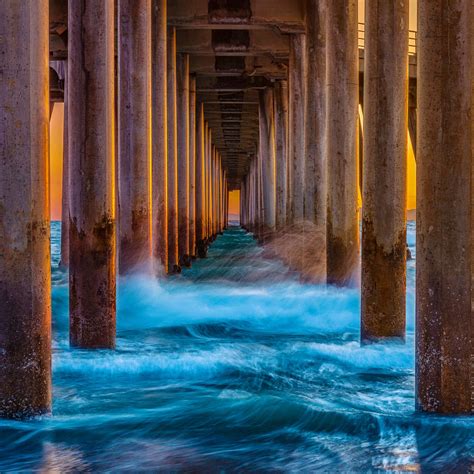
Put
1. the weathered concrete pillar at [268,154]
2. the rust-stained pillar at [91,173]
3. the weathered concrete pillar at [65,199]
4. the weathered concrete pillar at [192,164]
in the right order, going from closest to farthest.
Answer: the rust-stained pillar at [91,173] → the weathered concrete pillar at [65,199] → the weathered concrete pillar at [192,164] → the weathered concrete pillar at [268,154]

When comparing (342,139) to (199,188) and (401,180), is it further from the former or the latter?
(199,188)

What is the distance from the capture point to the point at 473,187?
181 inches

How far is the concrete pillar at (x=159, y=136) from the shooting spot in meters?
13.7

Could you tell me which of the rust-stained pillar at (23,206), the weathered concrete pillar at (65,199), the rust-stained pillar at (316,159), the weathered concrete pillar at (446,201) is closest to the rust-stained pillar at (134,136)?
the rust-stained pillar at (316,159)

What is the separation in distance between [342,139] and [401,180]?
3277 mm

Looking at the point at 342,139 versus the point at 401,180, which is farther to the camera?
the point at 342,139

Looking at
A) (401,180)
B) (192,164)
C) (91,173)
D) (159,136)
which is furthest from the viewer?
(192,164)

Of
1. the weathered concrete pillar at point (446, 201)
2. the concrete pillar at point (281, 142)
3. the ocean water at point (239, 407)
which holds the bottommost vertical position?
the ocean water at point (239, 407)

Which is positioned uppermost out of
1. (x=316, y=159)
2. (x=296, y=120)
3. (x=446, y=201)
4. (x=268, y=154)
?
(x=296, y=120)

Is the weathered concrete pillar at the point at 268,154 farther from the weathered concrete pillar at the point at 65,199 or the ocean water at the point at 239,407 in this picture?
the ocean water at the point at 239,407

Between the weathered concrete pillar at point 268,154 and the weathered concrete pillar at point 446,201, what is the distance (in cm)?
2045

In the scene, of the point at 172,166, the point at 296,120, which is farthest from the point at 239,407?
the point at 296,120

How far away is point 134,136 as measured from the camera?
1095 centimetres

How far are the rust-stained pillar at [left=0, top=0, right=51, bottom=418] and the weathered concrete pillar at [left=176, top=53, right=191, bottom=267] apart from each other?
14.2 metres
